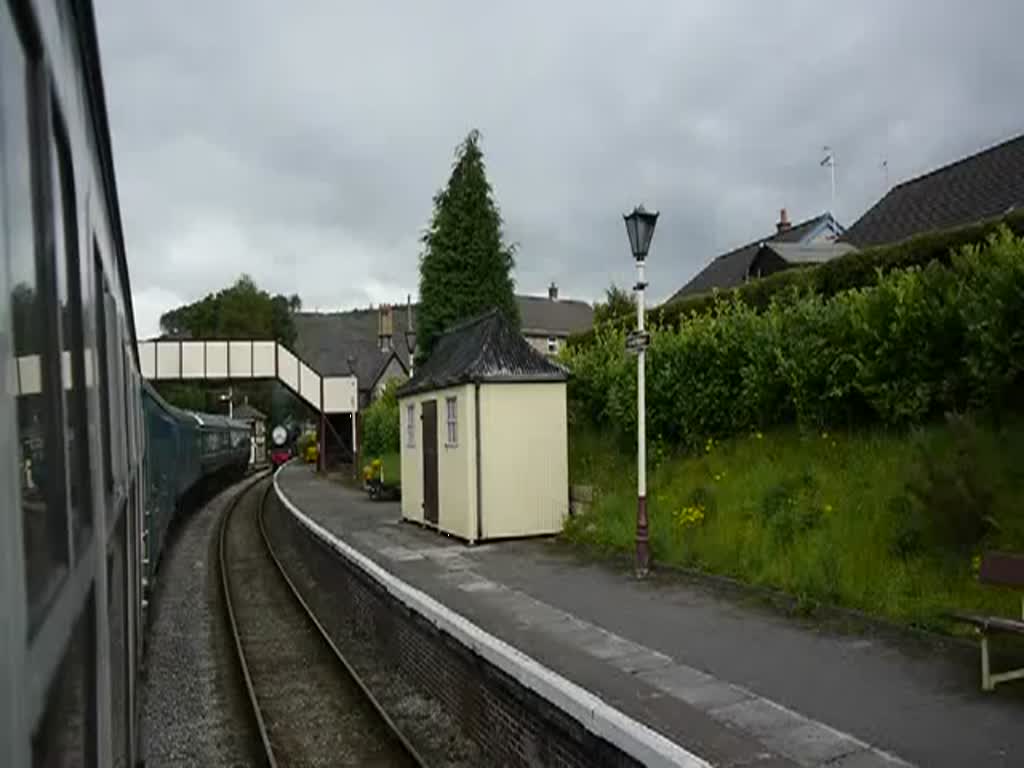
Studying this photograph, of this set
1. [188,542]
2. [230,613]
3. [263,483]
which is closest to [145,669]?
[230,613]

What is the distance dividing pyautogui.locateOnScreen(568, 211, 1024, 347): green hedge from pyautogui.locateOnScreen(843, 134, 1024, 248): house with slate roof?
8668mm

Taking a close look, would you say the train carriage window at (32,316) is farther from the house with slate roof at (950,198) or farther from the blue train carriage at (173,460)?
the house with slate roof at (950,198)

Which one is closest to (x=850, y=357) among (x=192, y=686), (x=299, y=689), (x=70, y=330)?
(x=299, y=689)

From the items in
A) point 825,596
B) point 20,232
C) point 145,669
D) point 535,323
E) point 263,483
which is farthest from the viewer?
point 535,323

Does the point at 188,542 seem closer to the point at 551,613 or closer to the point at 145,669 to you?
the point at 145,669

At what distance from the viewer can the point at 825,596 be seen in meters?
8.79

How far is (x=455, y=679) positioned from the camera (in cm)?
796

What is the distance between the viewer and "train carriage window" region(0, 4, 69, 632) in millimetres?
1497

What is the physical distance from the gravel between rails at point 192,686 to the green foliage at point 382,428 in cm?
1629

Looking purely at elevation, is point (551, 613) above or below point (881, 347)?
below

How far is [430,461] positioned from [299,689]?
7.32 metres

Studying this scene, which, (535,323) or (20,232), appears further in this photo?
(535,323)

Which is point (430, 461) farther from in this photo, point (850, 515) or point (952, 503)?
point (952, 503)

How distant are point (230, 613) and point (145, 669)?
2730 millimetres
